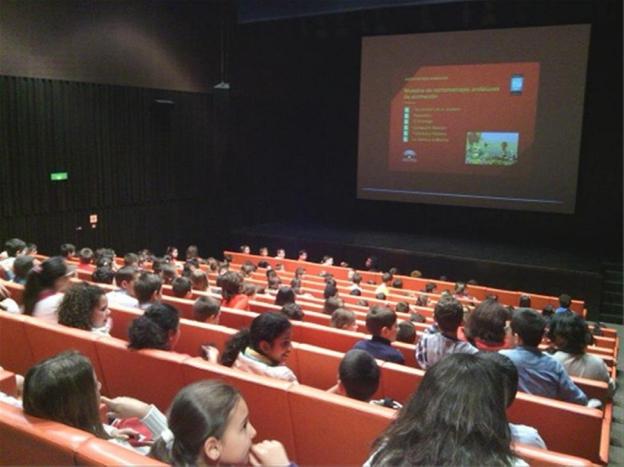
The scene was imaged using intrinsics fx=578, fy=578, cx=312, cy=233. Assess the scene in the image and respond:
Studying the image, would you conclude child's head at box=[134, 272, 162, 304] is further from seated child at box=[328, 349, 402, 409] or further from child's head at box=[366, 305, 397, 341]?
seated child at box=[328, 349, 402, 409]

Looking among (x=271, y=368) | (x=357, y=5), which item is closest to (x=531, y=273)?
(x=357, y=5)

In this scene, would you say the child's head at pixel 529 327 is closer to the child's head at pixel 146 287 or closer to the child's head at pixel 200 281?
→ the child's head at pixel 146 287

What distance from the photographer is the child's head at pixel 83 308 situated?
145 inches

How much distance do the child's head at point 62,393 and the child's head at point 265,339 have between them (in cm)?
113

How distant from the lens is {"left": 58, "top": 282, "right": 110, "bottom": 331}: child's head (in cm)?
369

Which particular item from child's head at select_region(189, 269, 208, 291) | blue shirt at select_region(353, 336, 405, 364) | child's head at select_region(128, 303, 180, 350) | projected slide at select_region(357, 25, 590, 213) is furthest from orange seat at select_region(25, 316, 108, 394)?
projected slide at select_region(357, 25, 590, 213)

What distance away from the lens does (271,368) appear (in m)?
3.13

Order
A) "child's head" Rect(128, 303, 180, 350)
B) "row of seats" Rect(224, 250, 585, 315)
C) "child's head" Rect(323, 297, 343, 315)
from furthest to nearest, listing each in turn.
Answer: "row of seats" Rect(224, 250, 585, 315), "child's head" Rect(323, 297, 343, 315), "child's head" Rect(128, 303, 180, 350)

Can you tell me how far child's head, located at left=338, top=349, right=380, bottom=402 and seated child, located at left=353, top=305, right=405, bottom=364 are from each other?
96 centimetres

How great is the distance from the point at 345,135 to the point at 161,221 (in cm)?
540

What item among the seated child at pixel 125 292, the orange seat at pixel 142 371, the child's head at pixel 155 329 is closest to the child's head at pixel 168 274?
the seated child at pixel 125 292

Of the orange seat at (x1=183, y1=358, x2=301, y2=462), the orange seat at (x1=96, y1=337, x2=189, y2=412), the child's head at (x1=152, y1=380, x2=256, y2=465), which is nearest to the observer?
the child's head at (x1=152, y1=380, x2=256, y2=465)

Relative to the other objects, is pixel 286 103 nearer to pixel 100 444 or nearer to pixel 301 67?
pixel 301 67

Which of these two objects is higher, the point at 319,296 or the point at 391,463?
the point at 391,463
